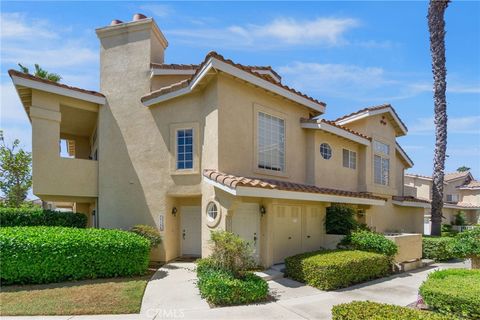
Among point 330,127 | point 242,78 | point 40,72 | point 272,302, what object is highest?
point 40,72

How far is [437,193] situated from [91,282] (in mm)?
21876

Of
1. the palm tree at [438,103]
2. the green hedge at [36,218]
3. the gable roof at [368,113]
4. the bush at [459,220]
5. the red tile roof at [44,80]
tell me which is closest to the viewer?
the red tile roof at [44,80]

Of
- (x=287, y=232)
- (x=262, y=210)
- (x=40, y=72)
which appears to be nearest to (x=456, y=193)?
(x=287, y=232)

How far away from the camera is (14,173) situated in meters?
27.7

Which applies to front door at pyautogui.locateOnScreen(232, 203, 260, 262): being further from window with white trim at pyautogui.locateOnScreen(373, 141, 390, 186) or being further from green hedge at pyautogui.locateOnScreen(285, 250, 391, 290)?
window with white trim at pyautogui.locateOnScreen(373, 141, 390, 186)

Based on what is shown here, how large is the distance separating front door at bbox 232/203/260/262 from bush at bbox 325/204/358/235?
4720 mm

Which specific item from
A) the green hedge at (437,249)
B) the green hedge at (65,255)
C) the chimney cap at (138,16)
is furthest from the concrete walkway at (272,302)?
the chimney cap at (138,16)

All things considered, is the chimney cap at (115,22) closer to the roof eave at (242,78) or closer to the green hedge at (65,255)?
the roof eave at (242,78)

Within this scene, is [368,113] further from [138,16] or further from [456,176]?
[456,176]

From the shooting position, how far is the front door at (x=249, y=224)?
12.9m

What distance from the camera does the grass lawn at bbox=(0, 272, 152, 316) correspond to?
8.46m

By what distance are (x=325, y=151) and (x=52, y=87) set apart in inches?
560

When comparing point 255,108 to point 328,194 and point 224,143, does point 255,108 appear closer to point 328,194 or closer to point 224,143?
point 224,143

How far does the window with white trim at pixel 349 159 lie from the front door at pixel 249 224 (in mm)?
7962
